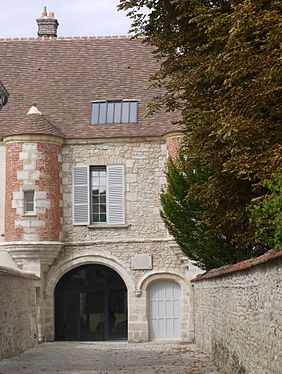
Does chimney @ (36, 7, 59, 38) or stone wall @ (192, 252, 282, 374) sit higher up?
chimney @ (36, 7, 59, 38)

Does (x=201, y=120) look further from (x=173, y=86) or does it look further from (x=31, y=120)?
(x=31, y=120)

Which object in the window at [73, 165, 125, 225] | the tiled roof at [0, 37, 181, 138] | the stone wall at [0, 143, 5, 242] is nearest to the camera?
the stone wall at [0, 143, 5, 242]

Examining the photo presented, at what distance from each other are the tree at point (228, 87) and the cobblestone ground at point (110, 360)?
3.10 meters

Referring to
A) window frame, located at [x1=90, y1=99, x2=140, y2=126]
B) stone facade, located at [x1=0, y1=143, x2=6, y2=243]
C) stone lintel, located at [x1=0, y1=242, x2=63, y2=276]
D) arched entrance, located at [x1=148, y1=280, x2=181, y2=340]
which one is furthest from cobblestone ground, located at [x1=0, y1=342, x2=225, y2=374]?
window frame, located at [x1=90, y1=99, x2=140, y2=126]

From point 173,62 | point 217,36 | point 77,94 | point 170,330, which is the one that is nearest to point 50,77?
point 77,94

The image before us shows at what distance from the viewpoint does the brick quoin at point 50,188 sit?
23.4m

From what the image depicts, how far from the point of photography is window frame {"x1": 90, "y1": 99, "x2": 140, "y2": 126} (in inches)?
980

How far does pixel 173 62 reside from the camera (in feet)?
41.5

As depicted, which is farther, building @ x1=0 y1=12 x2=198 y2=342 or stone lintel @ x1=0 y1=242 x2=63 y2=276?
building @ x1=0 y1=12 x2=198 y2=342

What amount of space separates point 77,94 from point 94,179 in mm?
3280

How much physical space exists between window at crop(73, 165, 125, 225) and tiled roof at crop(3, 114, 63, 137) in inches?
58.2

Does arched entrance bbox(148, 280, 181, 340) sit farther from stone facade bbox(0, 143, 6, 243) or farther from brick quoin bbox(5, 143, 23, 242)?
stone facade bbox(0, 143, 6, 243)

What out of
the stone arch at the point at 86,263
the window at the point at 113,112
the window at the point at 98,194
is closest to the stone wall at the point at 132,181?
the window at the point at 98,194

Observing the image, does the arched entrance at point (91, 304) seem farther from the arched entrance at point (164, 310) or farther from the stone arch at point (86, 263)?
the arched entrance at point (164, 310)
